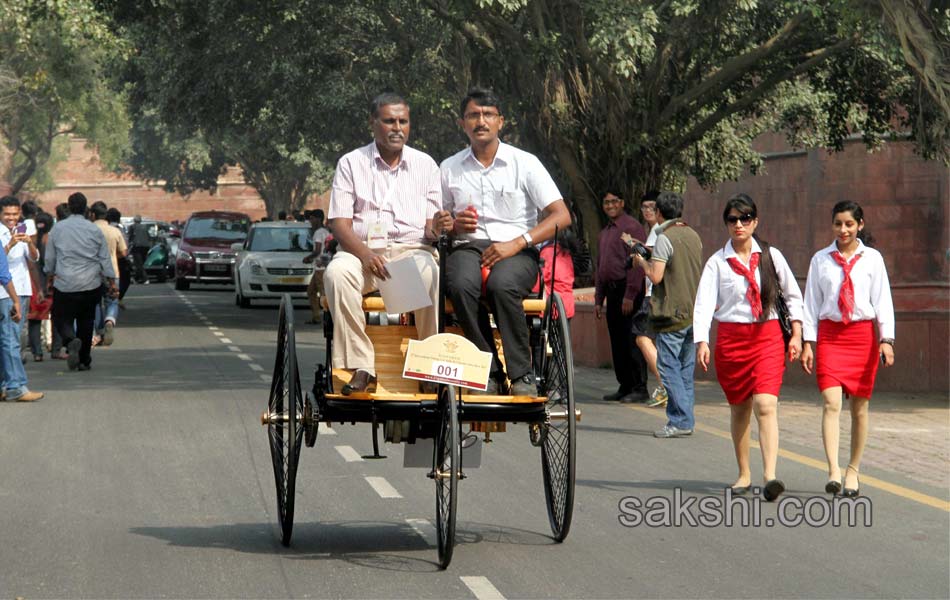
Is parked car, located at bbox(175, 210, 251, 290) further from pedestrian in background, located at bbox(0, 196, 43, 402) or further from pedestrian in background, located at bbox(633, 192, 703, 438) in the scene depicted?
pedestrian in background, located at bbox(633, 192, 703, 438)

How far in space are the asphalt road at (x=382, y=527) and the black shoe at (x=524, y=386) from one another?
783 millimetres

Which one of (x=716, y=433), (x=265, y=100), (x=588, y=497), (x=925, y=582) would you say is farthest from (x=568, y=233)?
(x=265, y=100)

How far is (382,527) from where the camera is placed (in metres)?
8.49

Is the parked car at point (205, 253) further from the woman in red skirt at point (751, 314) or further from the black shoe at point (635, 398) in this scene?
the woman in red skirt at point (751, 314)

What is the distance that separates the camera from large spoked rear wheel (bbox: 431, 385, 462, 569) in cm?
686

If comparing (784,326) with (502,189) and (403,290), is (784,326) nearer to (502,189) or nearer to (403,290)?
(502,189)

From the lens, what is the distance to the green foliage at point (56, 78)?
24.0m

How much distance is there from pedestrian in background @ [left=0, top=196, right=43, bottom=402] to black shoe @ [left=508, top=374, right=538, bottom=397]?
8510 mm

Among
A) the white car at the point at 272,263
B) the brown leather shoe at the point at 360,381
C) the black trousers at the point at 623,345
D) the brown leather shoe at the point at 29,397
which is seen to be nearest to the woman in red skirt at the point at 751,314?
the brown leather shoe at the point at 360,381

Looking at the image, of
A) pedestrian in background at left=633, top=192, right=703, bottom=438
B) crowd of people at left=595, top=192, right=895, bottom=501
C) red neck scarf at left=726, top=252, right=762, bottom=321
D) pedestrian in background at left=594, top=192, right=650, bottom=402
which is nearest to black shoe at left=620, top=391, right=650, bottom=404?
pedestrian in background at left=594, top=192, right=650, bottom=402

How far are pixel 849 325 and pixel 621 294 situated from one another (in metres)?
5.64

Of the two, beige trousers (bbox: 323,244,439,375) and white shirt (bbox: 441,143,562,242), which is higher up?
white shirt (bbox: 441,143,562,242)

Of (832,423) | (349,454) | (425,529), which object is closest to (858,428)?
(832,423)

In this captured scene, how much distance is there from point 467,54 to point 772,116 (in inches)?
Result: 221
